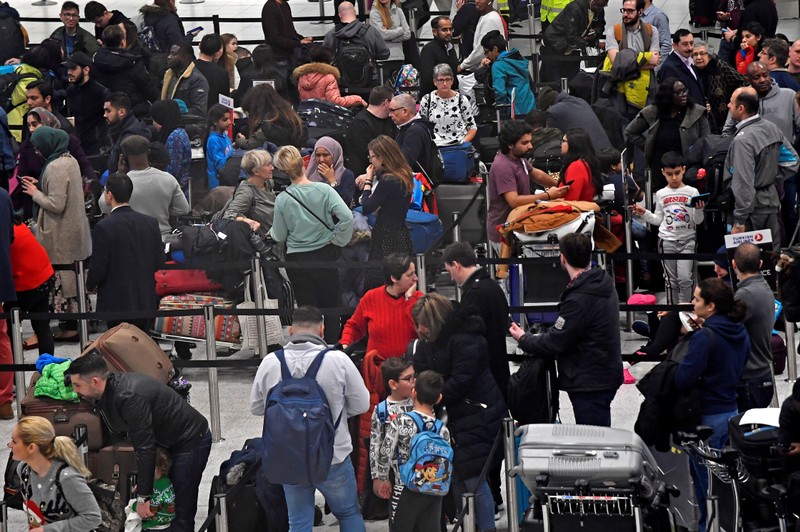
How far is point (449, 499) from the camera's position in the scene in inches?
362

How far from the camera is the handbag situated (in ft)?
39.2

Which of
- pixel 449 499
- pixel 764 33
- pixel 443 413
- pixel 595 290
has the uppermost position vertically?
pixel 764 33

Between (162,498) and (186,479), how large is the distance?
0.18 metres

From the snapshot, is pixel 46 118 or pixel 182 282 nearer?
pixel 182 282

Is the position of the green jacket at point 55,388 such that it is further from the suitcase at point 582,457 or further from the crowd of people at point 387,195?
the suitcase at point 582,457

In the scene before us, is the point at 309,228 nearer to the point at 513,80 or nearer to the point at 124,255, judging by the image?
the point at 124,255

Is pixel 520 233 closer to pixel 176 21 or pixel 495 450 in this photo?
pixel 495 450

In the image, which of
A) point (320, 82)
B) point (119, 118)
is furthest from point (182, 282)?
point (320, 82)

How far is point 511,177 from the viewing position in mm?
12031

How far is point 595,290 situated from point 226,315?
11.8ft

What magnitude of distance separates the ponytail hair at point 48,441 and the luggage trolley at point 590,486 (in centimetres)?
248

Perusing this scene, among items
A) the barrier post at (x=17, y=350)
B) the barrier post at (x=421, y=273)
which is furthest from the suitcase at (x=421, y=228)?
the barrier post at (x=17, y=350)

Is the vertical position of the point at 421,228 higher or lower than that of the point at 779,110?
lower

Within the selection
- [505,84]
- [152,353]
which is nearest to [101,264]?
[152,353]
